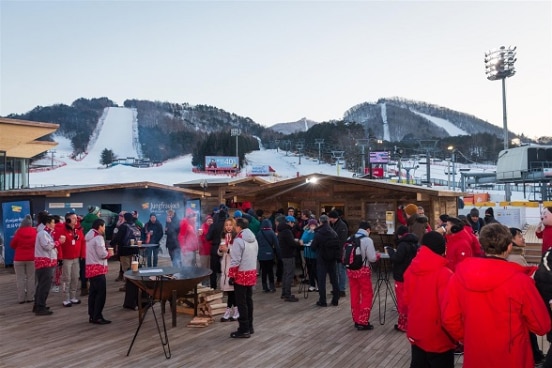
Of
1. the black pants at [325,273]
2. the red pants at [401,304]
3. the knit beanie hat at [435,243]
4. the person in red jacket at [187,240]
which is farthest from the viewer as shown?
the person in red jacket at [187,240]

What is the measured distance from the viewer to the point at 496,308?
7.88ft

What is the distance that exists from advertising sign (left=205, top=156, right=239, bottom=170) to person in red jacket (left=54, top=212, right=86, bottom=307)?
43.0 metres

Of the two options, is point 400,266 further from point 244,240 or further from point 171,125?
point 171,125

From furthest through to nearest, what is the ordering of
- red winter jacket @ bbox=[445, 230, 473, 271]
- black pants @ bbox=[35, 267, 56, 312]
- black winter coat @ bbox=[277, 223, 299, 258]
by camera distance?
black winter coat @ bbox=[277, 223, 299, 258] < black pants @ bbox=[35, 267, 56, 312] < red winter jacket @ bbox=[445, 230, 473, 271]

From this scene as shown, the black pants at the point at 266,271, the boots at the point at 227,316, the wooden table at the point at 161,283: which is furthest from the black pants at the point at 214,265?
the wooden table at the point at 161,283

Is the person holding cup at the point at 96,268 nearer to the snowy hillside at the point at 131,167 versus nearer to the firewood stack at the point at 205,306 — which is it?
the firewood stack at the point at 205,306

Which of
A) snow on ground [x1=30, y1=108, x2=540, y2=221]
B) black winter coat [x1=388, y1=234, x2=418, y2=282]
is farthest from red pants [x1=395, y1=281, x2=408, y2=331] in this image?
snow on ground [x1=30, y1=108, x2=540, y2=221]

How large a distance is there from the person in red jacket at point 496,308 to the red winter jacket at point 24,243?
7.08 m

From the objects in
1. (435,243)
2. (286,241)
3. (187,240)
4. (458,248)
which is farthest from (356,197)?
(435,243)

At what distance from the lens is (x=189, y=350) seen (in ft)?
16.9

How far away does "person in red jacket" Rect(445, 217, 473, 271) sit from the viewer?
18.3ft

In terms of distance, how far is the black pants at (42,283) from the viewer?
6.72 m

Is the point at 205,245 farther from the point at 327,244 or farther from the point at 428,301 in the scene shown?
the point at 428,301

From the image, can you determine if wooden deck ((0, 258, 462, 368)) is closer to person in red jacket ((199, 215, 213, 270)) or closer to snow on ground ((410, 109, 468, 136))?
person in red jacket ((199, 215, 213, 270))
